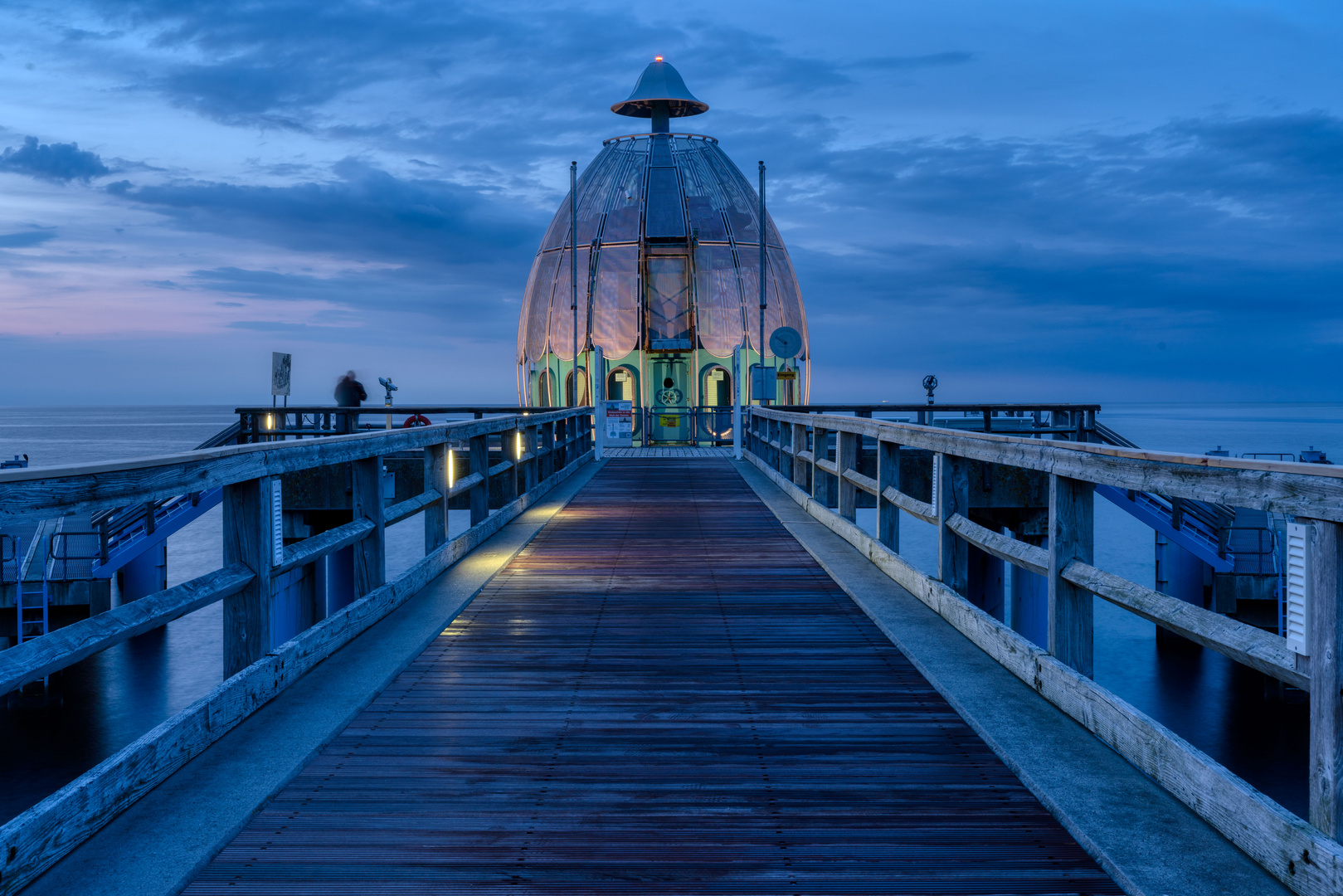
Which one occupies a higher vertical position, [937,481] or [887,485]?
[937,481]

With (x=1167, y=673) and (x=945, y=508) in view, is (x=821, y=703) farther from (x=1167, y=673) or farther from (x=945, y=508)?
(x=1167, y=673)

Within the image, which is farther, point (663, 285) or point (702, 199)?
point (702, 199)

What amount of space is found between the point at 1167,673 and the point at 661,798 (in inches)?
1009

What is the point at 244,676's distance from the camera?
4680mm

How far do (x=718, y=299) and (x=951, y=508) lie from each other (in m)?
33.7

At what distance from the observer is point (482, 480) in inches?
405

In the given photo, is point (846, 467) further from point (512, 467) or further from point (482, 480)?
point (512, 467)

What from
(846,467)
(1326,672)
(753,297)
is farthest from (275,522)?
(753,297)

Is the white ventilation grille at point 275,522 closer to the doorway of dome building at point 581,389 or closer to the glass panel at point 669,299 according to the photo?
the glass panel at point 669,299

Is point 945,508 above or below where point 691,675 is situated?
above

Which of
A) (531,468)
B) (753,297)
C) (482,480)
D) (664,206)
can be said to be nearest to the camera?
(482,480)

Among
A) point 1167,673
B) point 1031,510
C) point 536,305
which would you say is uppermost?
point 536,305

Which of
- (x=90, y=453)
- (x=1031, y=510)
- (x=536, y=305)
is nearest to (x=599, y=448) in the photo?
(x=1031, y=510)

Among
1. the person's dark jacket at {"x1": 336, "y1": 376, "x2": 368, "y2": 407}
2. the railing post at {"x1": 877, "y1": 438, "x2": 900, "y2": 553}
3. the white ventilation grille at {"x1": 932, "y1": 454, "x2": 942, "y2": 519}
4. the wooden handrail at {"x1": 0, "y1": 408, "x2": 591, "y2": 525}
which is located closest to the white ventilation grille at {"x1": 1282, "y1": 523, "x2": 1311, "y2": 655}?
the wooden handrail at {"x1": 0, "y1": 408, "x2": 591, "y2": 525}
